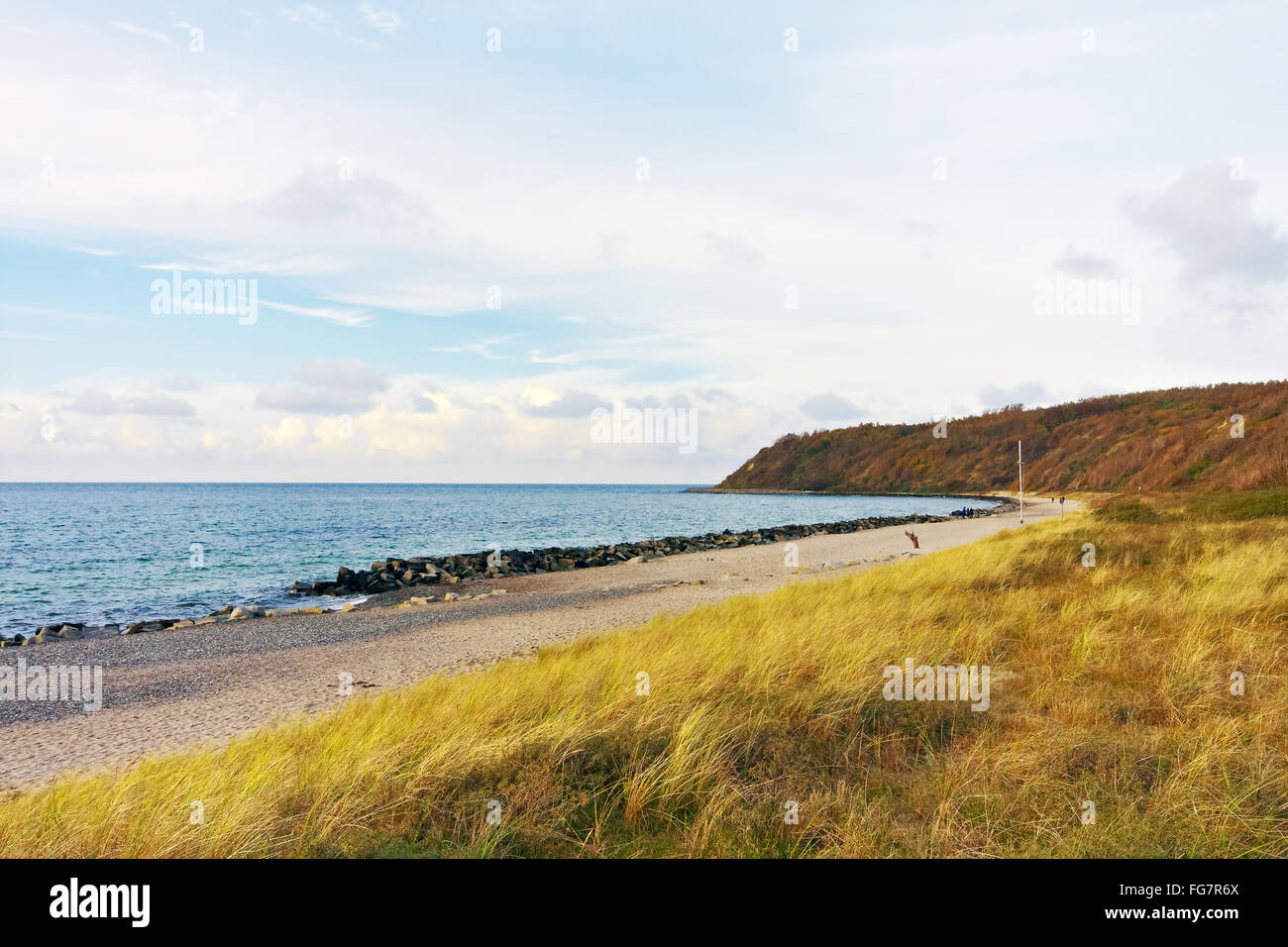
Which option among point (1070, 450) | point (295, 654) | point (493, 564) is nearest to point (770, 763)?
point (295, 654)

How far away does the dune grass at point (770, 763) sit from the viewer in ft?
15.3

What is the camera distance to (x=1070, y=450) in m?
94.6

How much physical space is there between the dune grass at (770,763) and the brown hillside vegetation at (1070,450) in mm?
34935

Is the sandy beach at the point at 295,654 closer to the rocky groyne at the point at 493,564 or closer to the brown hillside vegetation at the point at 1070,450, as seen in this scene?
the rocky groyne at the point at 493,564

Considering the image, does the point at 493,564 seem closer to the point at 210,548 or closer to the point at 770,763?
Result: the point at 210,548

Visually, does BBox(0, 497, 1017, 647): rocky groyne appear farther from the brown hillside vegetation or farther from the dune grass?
the brown hillside vegetation

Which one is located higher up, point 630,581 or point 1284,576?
point 1284,576

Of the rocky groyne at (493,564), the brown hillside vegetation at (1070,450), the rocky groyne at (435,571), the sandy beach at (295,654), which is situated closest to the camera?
the sandy beach at (295,654)

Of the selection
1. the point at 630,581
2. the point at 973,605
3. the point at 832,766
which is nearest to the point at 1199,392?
the point at 630,581

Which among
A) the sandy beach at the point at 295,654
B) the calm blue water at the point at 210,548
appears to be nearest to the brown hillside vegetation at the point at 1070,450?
the calm blue water at the point at 210,548
